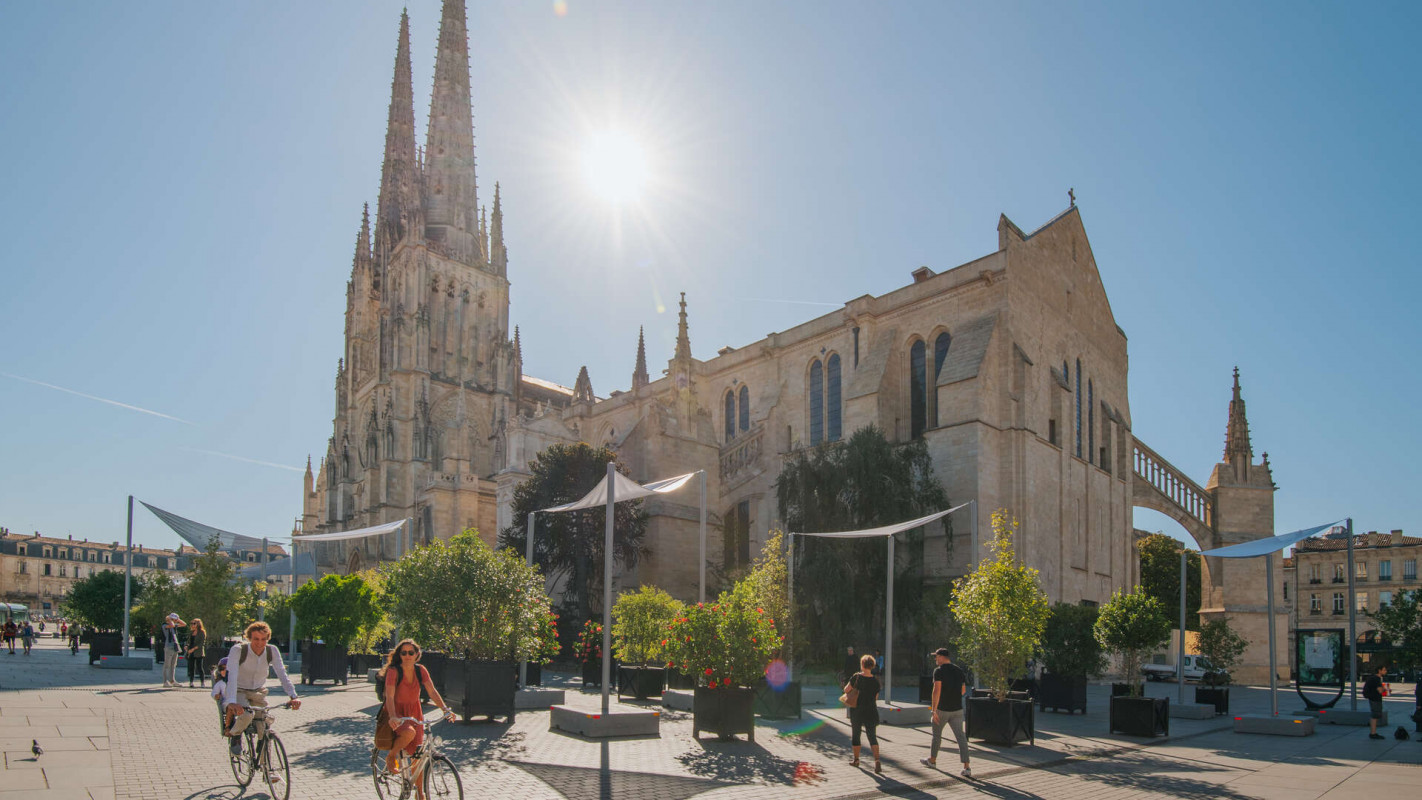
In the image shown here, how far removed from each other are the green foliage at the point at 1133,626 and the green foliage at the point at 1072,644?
106 cm

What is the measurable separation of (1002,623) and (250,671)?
940cm

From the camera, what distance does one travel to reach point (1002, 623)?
12.4 metres

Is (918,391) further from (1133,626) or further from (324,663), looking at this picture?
(324,663)

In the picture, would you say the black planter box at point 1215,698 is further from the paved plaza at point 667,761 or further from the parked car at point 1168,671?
the parked car at point 1168,671

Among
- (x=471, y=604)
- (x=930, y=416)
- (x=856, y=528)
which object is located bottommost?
(x=471, y=604)

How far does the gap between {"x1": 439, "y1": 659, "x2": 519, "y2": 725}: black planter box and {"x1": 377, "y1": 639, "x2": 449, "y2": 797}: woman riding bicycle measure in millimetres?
5225

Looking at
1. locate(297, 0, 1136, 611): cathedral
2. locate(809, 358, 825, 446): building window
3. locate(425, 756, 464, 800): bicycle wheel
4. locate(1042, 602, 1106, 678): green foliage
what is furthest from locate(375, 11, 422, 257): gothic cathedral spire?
locate(425, 756, 464, 800): bicycle wheel

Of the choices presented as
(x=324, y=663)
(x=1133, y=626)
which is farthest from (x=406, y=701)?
(x=1133, y=626)

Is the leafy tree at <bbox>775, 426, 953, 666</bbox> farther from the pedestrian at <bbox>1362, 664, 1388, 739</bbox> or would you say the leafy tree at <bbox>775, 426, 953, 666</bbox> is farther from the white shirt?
the white shirt

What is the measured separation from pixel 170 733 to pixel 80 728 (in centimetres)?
101

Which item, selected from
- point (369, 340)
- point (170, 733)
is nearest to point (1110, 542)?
point (170, 733)

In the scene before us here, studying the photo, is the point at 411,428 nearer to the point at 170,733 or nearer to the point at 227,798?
the point at 170,733

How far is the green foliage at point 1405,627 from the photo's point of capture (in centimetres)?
1702

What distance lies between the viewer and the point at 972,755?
1116 cm
